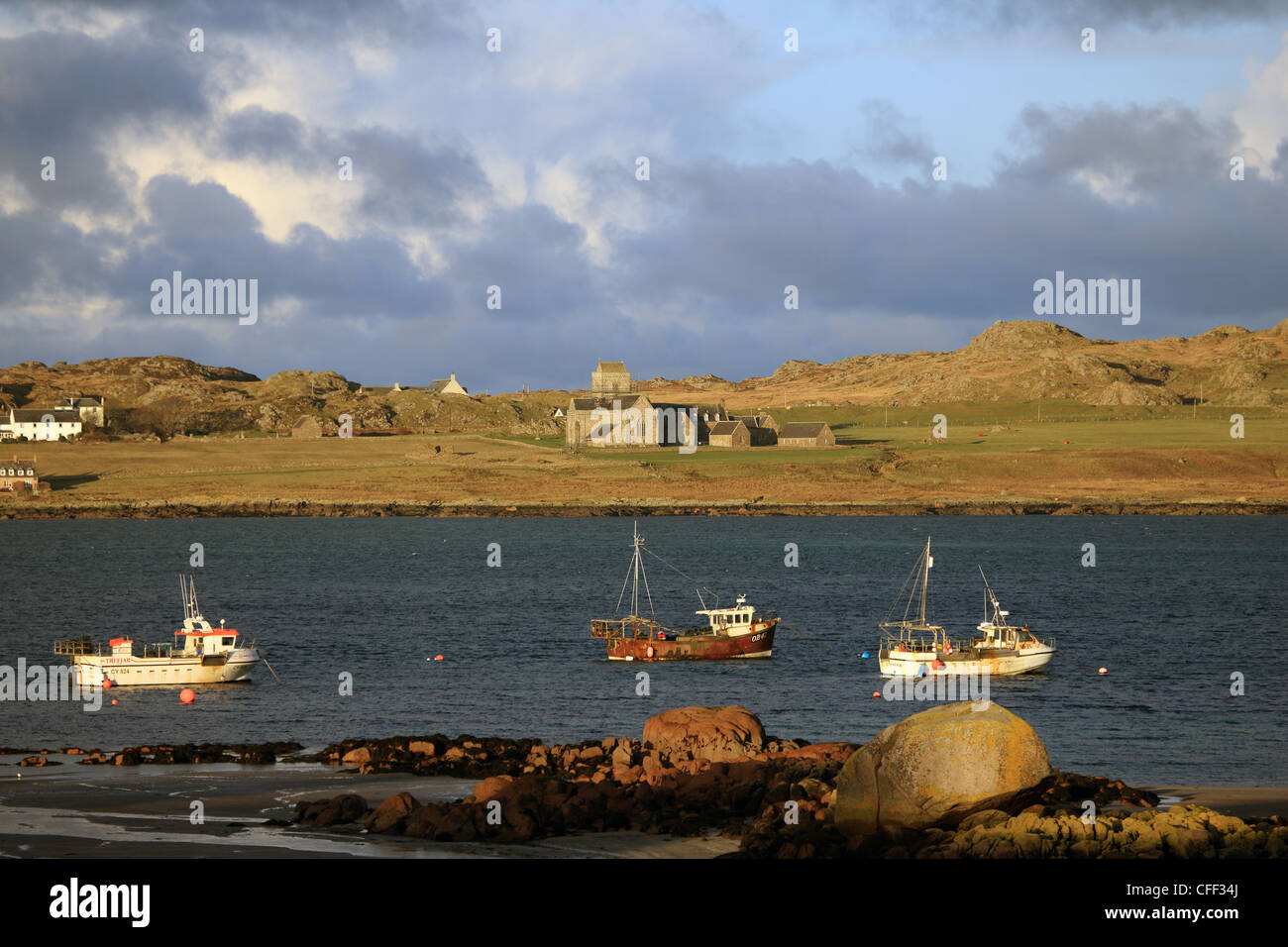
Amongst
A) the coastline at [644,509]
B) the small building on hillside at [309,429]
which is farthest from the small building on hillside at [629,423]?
the small building on hillside at [309,429]

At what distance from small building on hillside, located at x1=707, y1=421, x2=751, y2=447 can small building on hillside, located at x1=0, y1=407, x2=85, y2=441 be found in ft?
292

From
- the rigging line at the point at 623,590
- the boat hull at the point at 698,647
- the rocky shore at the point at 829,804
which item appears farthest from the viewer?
the rigging line at the point at 623,590

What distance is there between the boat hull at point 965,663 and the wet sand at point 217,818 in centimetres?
2299

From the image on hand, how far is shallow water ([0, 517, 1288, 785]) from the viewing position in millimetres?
40844

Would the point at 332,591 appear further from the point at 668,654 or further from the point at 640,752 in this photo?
the point at 640,752

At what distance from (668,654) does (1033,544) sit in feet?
227

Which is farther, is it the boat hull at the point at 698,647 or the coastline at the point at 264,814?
the boat hull at the point at 698,647

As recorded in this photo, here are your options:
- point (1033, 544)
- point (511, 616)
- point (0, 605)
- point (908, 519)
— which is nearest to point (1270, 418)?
point (908, 519)

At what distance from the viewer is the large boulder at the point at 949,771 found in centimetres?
2330

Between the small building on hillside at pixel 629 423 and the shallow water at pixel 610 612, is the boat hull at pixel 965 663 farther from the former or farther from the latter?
the small building on hillside at pixel 629 423

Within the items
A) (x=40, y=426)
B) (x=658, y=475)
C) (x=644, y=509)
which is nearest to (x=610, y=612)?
(x=644, y=509)

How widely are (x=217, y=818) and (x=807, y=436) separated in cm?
15244

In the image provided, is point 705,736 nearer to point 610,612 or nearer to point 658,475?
point 610,612

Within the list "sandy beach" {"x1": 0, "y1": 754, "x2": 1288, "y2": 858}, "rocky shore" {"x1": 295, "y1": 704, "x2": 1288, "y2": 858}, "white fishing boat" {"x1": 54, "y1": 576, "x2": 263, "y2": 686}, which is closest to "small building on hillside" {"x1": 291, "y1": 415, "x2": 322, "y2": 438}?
"white fishing boat" {"x1": 54, "y1": 576, "x2": 263, "y2": 686}
